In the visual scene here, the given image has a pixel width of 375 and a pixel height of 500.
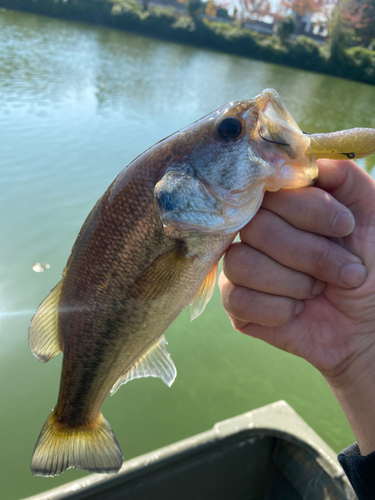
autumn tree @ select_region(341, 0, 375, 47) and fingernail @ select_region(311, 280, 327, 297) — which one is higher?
autumn tree @ select_region(341, 0, 375, 47)

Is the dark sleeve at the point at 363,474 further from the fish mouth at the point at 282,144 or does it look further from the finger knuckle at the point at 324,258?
the fish mouth at the point at 282,144

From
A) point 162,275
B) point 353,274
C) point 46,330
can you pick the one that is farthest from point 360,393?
point 46,330

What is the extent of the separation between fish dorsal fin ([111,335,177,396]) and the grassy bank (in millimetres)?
34476

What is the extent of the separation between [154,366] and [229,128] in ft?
3.40

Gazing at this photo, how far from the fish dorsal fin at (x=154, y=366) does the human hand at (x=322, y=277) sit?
360mm

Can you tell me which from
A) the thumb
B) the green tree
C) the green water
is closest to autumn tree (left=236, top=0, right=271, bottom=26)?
Answer: the green tree

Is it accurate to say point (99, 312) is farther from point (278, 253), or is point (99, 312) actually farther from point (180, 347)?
point (180, 347)

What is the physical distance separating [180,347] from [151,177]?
246cm

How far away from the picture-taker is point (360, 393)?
1444 mm

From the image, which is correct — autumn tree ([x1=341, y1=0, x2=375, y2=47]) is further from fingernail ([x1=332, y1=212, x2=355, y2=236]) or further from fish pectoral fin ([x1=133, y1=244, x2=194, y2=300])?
fish pectoral fin ([x1=133, y1=244, x2=194, y2=300])

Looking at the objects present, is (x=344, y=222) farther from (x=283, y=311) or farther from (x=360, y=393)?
(x=360, y=393)

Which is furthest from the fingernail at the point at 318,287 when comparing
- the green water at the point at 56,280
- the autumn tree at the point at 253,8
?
the autumn tree at the point at 253,8

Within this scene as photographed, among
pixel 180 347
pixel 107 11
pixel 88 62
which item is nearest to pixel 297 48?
pixel 107 11

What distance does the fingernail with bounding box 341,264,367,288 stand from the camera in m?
1.28
